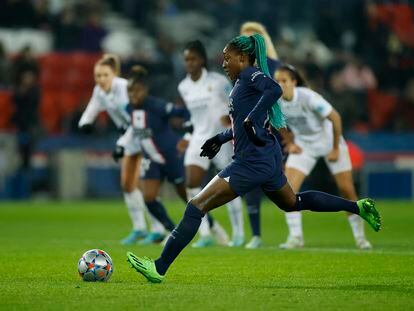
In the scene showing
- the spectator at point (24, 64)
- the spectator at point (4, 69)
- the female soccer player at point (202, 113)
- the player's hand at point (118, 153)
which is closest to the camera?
the female soccer player at point (202, 113)

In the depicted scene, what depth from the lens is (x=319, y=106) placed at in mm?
13148

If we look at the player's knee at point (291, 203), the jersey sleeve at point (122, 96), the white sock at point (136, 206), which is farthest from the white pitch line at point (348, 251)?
the jersey sleeve at point (122, 96)

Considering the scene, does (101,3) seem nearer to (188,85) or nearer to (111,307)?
(188,85)

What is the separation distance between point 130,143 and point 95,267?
5.56 m

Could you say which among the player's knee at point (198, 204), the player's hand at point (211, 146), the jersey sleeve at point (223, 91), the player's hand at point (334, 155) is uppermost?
the player's hand at point (211, 146)

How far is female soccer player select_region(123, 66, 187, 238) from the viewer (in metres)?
14.7

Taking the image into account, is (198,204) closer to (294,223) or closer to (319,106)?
(319,106)

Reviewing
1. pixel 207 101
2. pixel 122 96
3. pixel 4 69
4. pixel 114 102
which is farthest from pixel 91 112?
pixel 4 69

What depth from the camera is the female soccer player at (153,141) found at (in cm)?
1466

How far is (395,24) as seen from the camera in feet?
97.5

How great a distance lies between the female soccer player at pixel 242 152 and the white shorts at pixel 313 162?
13.1 feet

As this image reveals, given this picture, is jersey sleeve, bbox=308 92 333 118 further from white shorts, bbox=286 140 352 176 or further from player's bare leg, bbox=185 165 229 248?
player's bare leg, bbox=185 165 229 248

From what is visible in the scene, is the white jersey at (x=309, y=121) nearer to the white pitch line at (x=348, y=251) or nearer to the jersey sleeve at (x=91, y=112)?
the white pitch line at (x=348, y=251)

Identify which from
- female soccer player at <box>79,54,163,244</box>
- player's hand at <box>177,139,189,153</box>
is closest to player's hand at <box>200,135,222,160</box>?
player's hand at <box>177,139,189,153</box>
